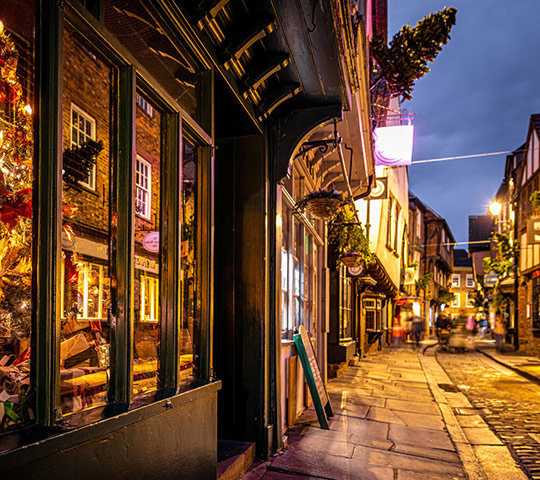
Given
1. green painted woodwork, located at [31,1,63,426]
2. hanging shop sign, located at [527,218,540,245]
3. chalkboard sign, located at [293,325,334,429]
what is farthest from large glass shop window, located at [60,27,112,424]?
hanging shop sign, located at [527,218,540,245]

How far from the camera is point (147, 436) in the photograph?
94.0 inches

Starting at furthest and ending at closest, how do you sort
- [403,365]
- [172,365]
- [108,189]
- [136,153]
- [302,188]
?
[403,365] → [302,188] → [172,365] → [136,153] → [108,189]

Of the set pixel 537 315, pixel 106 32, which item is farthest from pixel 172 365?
pixel 537 315

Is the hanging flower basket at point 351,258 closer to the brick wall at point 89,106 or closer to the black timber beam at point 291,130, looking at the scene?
the black timber beam at point 291,130

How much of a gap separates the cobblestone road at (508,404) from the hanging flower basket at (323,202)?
3.57 meters

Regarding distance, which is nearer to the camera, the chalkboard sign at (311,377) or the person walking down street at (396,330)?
the chalkboard sign at (311,377)

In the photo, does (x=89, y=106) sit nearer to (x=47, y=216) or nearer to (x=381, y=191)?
(x=47, y=216)

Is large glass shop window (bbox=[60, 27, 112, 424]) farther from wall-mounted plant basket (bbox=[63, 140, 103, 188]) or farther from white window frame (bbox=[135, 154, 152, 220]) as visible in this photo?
white window frame (bbox=[135, 154, 152, 220])

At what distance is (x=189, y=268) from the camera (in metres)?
3.24

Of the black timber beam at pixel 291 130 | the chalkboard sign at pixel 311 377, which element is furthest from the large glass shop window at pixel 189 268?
the chalkboard sign at pixel 311 377

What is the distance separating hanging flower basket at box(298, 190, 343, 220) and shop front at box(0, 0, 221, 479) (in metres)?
2.14

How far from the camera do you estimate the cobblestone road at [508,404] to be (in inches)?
221

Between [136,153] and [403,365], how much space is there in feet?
45.1

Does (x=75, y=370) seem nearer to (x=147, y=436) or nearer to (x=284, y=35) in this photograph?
(x=147, y=436)
